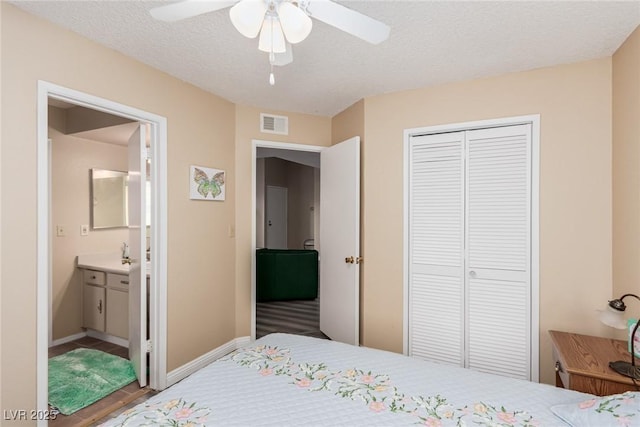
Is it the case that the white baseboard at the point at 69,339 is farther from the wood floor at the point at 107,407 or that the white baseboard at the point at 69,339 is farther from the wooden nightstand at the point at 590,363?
the wooden nightstand at the point at 590,363

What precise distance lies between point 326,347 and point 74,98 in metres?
2.11

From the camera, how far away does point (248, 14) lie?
4.13ft

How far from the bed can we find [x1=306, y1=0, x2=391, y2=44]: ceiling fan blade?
153 centimetres

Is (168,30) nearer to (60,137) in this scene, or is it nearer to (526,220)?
(60,137)

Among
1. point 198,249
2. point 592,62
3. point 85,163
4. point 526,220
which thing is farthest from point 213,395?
point 85,163

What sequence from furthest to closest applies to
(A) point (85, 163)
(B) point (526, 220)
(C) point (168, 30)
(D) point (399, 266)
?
(A) point (85, 163) → (D) point (399, 266) → (B) point (526, 220) → (C) point (168, 30)

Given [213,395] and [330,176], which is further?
[330,176]

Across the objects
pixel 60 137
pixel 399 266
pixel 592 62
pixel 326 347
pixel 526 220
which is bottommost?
pixel 326 347

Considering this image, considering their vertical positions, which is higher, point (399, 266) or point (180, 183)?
point (180, 183)

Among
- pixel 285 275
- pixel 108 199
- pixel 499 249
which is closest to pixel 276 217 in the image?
pixel 285 275

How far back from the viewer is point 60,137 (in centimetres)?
348

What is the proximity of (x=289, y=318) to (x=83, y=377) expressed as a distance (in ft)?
7.37

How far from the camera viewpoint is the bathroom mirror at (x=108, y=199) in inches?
148

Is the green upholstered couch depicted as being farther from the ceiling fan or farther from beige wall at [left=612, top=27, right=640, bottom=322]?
the ceiling fan
